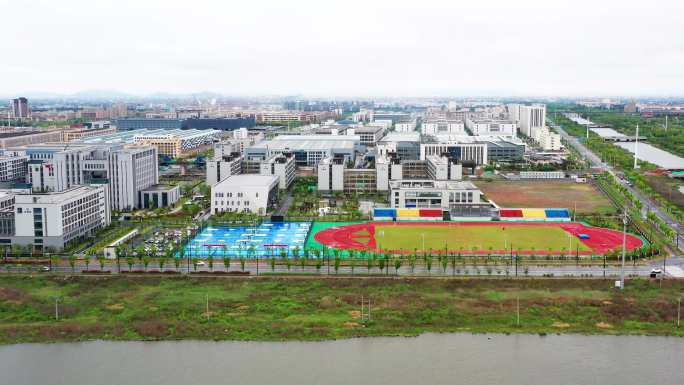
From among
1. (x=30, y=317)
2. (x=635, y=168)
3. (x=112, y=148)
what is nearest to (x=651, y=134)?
(x=635, y=168)

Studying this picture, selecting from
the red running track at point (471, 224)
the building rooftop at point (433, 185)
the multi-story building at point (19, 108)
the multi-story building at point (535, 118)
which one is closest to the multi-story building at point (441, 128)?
the multi-story building at point (535, 118)

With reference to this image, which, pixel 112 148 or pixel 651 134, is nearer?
pixel 112 148

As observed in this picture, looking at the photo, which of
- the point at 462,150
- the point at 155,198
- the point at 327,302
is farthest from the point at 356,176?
the point at 327,302

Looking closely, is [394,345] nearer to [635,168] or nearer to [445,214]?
[445,214]

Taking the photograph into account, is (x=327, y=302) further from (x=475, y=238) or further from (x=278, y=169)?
(x=278, y=169)

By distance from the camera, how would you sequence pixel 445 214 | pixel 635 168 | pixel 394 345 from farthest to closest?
pixel 635 168, pixel 445 214, pixel 394 345

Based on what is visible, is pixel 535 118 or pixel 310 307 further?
pixel 535 118
